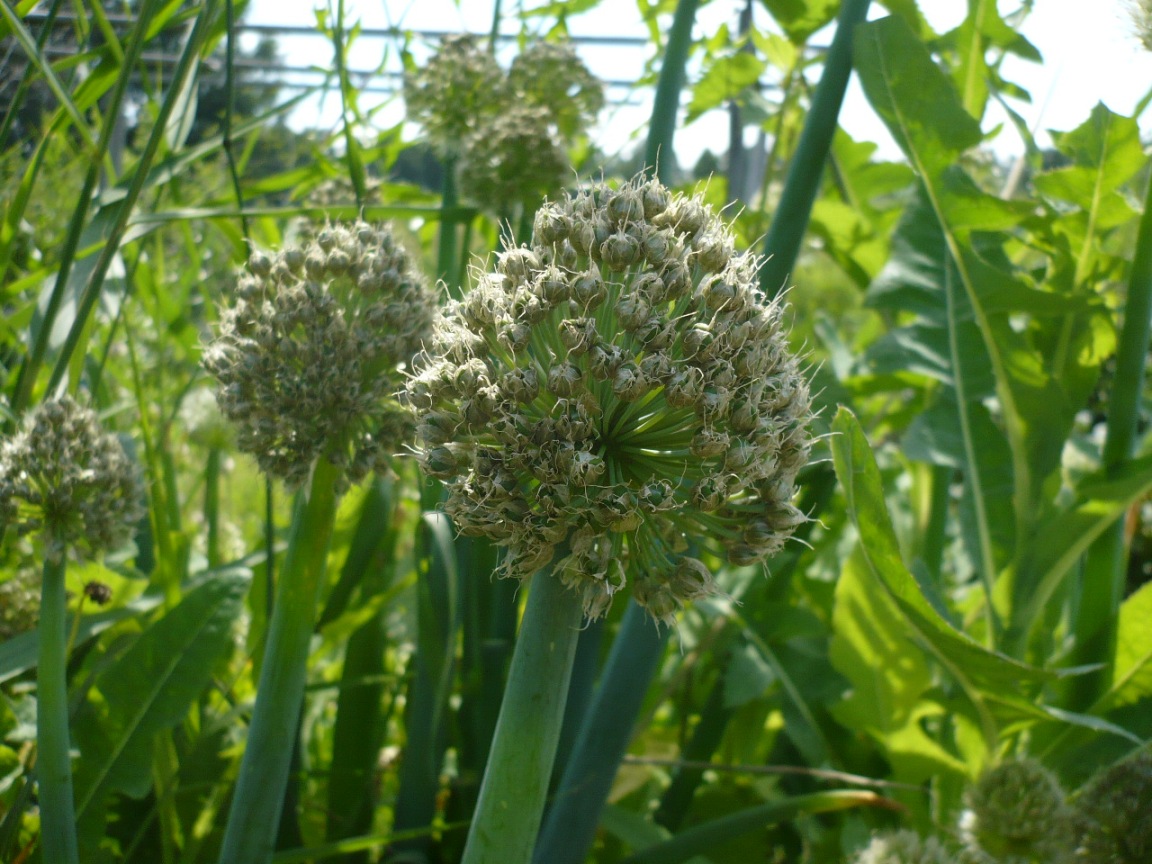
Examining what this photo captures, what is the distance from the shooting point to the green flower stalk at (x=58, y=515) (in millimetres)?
1053

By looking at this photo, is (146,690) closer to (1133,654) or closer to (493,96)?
(493,96)

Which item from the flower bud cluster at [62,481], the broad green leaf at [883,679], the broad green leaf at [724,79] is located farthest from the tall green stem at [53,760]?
the broad green leaf at [724,79]

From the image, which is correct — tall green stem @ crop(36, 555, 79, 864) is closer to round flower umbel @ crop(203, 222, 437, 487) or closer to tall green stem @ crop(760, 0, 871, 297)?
round flower umbel @ crop(203, 222, 437, 487)

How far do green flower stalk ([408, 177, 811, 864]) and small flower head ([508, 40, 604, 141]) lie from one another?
1.10 m

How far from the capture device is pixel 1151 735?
1.61m

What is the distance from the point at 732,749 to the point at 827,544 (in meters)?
0.70

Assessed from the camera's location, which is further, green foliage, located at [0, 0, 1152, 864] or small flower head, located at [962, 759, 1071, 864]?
small flower head, located at [962, 759, 1071, 864]

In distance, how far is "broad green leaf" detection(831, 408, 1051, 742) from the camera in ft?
3.49

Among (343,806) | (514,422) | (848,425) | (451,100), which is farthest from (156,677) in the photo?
(451,100)

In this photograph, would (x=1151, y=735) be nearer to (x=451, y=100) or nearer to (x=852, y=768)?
(x=852, y=768)

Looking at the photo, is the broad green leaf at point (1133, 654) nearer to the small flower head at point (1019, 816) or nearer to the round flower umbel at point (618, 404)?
the small flower head at point (1019, 816)

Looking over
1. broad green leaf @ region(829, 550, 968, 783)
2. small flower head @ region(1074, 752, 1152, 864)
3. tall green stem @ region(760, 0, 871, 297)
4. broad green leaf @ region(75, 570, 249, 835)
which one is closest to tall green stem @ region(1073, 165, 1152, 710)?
small flower head @ region(1074, 752, 1152, 864)

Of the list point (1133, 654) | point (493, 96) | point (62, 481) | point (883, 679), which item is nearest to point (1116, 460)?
point (1133, 654)

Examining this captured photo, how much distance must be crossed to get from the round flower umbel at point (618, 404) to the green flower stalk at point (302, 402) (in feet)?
0.77
